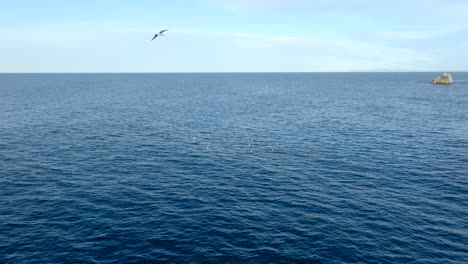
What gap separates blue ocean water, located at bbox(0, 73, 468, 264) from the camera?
42062 millimetres

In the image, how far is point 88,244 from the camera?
4231cm

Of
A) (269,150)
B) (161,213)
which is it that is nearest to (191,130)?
(269,150)

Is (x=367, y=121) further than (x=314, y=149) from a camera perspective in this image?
Yes

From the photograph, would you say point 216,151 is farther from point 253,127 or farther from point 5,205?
point 5,205

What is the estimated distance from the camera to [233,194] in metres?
58.3

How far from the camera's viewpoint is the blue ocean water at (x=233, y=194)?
138 ft

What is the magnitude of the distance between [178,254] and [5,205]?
3075 cm

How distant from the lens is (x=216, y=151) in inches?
3292

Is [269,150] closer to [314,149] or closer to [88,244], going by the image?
[314,149]

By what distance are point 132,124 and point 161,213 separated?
7126 cm

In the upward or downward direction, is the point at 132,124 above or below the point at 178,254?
above

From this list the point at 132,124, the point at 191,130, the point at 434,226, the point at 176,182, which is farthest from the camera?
the point at 132,124

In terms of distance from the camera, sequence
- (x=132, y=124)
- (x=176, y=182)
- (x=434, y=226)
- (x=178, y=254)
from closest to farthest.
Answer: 1. (x=178, y=254)
2. (x=434, y=226)
3. (x=176, y=182)
4. (x=132, y=124)

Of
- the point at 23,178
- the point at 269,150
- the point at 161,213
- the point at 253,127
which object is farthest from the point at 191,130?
the point at 161,213
